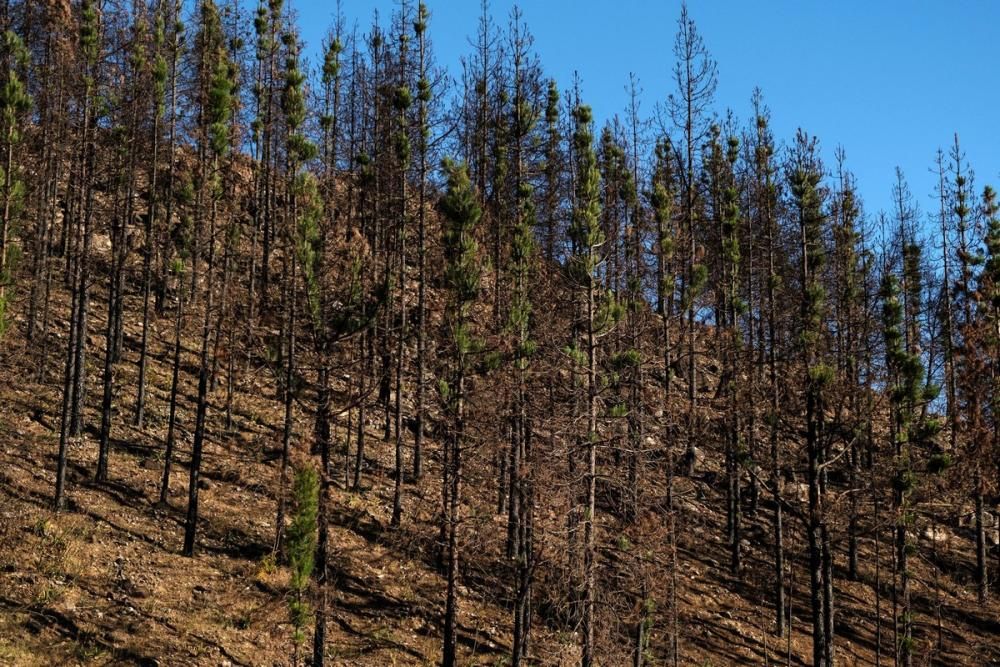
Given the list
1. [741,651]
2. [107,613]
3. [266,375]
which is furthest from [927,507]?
[107,613]

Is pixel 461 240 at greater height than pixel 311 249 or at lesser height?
greater

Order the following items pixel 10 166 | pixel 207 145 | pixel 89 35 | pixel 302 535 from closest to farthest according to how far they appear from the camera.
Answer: pixel 302 535
pixel 10 166
pixel 89 35
pixel 207 145

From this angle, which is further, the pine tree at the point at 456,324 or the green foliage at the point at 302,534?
the pine tree at the point at 456,324

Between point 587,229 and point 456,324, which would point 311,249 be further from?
point 587,229

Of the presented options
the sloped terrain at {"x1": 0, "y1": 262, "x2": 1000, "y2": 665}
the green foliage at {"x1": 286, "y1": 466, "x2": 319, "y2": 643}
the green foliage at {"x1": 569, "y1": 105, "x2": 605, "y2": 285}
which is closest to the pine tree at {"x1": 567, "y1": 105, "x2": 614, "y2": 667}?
the green foliage at {"x1": 569, "y1": 105, "x2": 605, "y2": 285}

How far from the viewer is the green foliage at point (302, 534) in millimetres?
15711

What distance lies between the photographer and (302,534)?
15.8 m

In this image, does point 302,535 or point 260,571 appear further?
point 260,571

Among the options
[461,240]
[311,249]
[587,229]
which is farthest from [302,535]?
[587,229]

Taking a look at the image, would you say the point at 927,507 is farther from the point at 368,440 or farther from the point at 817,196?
the point at 368,440

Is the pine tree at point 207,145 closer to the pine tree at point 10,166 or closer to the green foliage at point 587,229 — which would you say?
the pine tree at point 10,166

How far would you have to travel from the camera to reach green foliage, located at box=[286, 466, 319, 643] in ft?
51.5

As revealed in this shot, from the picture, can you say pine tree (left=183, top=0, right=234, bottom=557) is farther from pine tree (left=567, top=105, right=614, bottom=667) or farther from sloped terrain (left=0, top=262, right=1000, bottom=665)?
pine tree (left=567, top=105, right=614, bottom=667)

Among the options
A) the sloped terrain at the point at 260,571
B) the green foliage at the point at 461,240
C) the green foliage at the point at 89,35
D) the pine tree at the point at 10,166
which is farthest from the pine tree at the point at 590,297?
the green foliage at the point at 89,35
